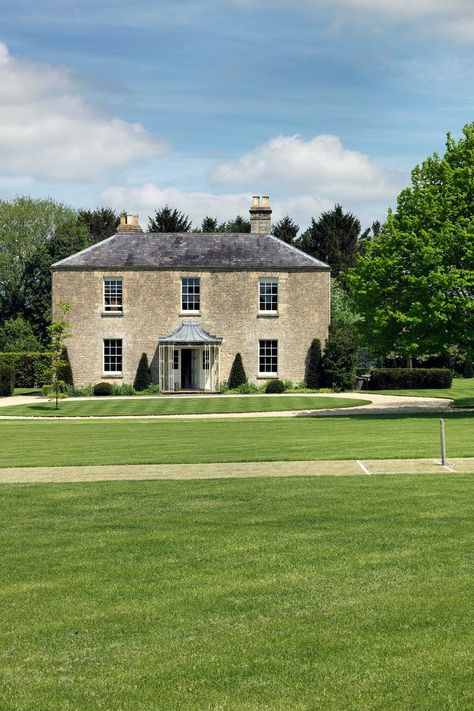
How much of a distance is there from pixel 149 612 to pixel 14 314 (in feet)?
229

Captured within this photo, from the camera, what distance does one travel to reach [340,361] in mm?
49375

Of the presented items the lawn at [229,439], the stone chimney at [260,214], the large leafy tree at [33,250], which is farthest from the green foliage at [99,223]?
the lawn at [229,439]

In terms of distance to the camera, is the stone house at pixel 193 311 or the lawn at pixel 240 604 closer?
the lawn at pixel 240 604

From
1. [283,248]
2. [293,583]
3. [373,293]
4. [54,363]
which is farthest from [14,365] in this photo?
[293,583]

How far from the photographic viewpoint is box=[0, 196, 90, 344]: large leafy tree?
234ft

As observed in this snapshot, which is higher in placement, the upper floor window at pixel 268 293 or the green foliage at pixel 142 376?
the upper floor window at pixel 268 293

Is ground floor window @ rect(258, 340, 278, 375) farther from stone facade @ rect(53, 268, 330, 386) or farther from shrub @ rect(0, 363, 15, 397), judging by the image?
shrub @ rect(0, 363, 15, 397)

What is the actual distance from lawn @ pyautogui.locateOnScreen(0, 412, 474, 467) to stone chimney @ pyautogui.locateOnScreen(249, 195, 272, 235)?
22.5 m

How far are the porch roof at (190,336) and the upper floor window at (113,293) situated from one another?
3388mm

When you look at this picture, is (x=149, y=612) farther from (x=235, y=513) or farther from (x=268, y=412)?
(x=268, y=412)

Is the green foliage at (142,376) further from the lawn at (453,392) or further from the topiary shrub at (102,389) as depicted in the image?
the lawn at (453,392)

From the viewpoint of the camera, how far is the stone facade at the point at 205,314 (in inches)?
2007

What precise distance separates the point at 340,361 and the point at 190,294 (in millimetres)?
9635

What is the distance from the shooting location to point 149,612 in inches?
304
